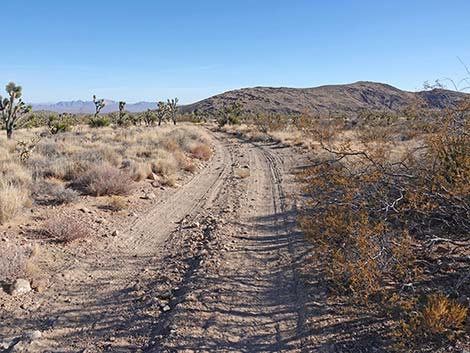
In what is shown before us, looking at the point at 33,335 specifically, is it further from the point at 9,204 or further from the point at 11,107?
the point at 11,107

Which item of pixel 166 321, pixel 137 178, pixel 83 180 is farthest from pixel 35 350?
pixel 137 178

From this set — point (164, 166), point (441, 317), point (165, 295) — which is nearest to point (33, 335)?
point (165, 295)

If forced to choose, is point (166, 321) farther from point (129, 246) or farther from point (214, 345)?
point (129, 246)

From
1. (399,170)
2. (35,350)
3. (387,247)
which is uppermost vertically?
(399,170)

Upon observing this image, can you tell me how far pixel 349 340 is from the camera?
4215 mm

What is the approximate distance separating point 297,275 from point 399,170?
2181mm

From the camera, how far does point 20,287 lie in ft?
18.0

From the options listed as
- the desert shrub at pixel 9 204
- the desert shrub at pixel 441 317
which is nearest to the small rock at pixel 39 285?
the desert shrub at pixel 9 204

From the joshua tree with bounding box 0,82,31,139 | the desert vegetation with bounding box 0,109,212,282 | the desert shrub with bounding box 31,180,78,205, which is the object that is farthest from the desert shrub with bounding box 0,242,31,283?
the joshua tree with bounding box 0,82,31,139

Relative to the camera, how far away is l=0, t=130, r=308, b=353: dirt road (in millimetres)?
4383

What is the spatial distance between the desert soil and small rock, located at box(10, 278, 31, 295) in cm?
11

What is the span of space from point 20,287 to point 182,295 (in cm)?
227

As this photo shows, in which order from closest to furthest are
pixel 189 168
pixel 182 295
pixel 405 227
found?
pixel 405 227
pixel 182 295
pixel 189 168

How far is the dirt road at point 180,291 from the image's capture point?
438cm
